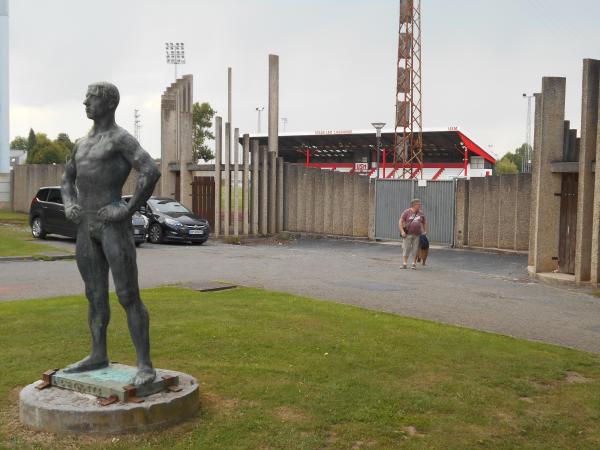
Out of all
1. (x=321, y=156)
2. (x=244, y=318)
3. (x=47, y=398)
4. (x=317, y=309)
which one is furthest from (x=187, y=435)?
(x=321, y=156)

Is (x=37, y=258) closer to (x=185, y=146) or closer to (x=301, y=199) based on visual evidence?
(x=185, y=146)

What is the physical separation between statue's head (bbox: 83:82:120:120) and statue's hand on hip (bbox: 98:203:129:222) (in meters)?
0.77

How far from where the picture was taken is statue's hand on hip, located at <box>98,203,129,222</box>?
6047 mm

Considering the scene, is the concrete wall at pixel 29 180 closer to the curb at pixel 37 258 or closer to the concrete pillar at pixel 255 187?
the concrete pillar at pixel 255 187

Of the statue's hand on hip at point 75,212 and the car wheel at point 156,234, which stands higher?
the statue's hand on hip at point 75,212

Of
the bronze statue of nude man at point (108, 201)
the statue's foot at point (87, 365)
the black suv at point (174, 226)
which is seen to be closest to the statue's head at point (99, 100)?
the bronze statue of nude man at point (108, 201)

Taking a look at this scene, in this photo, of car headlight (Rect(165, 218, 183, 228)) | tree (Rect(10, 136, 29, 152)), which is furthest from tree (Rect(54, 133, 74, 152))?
car headlight (Rect(165, 218, 183, 228))

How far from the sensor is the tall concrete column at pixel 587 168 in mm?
15500

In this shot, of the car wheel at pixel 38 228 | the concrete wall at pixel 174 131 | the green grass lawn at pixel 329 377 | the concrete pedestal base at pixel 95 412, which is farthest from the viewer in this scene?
the concrete wall at pixel 174 131

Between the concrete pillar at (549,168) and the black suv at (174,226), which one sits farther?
the black suv at (174,226)

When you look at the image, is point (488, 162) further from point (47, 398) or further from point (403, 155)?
point (47, 398)

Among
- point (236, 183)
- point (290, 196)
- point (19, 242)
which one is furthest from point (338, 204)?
point (19, 242)

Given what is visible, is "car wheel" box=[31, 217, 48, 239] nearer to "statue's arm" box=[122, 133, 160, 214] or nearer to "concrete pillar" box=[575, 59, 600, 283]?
"concrete pillar" box=[575, 59, 600, 283]

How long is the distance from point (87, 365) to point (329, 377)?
235 centimetres
